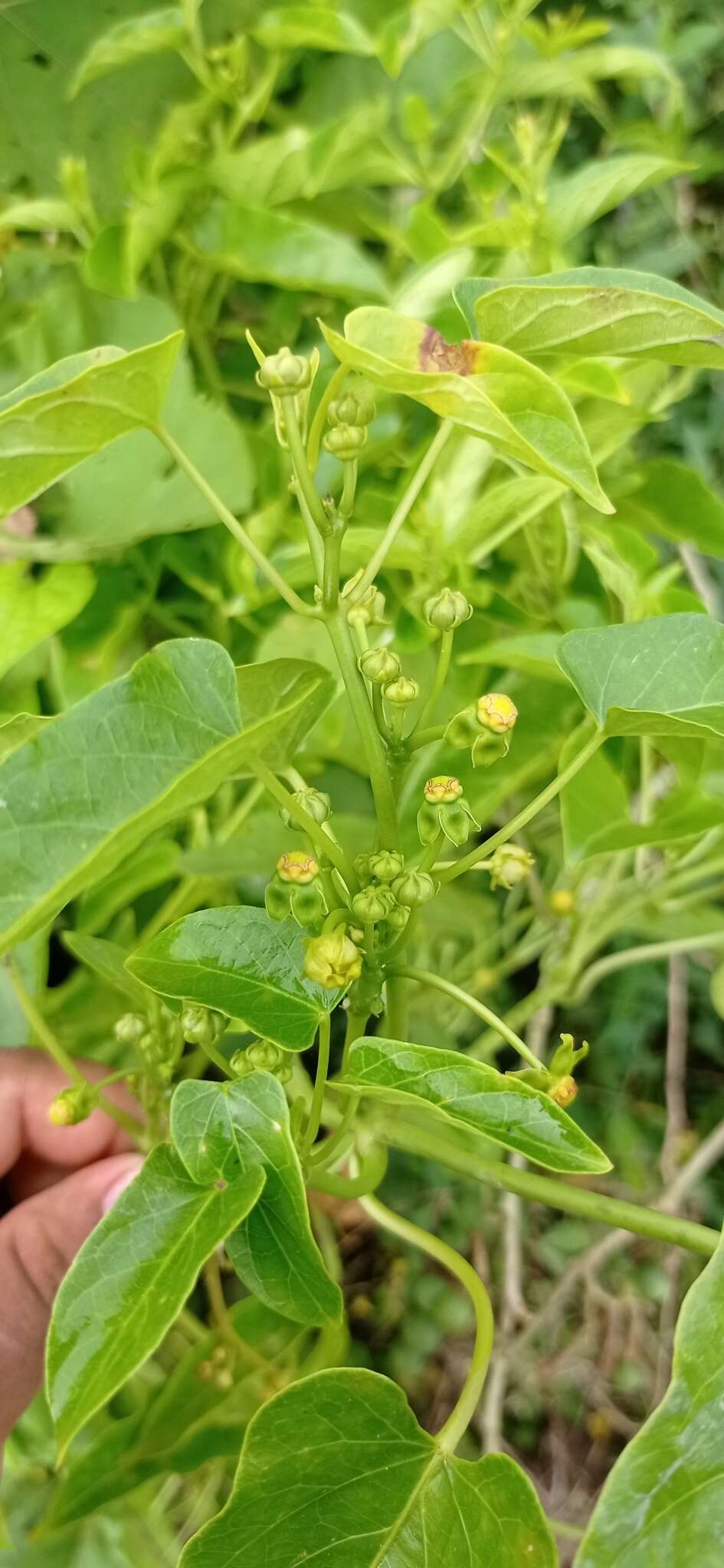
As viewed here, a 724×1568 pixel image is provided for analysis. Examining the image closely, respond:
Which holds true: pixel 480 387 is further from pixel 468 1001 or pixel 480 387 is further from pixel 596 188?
pixel 596 188

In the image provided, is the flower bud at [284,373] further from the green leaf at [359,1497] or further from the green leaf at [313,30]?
the green leaf at [313,30]

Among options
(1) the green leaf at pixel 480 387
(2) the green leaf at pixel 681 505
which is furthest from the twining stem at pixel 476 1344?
(2) the green leaf at pixel 681 505

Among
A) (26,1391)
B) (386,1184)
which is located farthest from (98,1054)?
(386,1184)

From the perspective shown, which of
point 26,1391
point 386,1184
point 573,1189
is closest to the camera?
point 573,1189

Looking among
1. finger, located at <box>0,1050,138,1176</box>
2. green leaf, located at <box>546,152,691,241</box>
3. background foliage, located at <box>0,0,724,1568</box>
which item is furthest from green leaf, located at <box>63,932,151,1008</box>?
green leaf, located at <box>546,152,691,241</box>

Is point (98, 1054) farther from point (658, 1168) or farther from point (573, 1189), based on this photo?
point (658, 1168)
